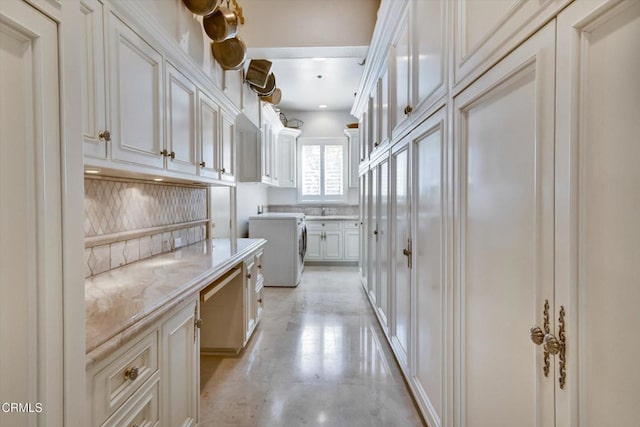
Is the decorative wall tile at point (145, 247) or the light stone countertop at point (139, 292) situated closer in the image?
the light stone countertop at point (139, 292)

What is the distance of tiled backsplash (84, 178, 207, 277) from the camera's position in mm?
1639

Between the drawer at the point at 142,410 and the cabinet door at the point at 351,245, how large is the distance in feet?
16.4

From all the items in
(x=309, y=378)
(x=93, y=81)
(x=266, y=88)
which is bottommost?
(x=309, y=378)

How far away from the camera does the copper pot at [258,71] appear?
332 centimetres

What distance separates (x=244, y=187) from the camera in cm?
471

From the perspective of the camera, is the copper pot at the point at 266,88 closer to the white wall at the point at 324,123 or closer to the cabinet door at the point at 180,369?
the white wall at the point at 324,123

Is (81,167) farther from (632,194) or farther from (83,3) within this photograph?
(632,194)

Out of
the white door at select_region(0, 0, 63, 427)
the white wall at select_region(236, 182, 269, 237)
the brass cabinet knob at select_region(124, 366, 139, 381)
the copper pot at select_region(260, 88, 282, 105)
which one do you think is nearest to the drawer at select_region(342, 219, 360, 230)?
the white wall at select_region(236, 182, 269, 237)

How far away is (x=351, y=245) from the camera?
20.0ft

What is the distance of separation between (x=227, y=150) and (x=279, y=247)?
2.12 m

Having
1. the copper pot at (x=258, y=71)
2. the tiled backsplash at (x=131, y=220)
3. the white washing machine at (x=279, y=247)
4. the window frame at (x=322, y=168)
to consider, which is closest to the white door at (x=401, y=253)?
the tiled backsplash at (x=131, y=220)

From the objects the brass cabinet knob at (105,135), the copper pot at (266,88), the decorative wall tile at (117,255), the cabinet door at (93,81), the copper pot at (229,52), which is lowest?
the decorative wall tile at (117,255)

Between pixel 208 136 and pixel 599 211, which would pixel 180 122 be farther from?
pixel 599 211

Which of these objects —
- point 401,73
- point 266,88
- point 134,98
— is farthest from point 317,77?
point 134,98
